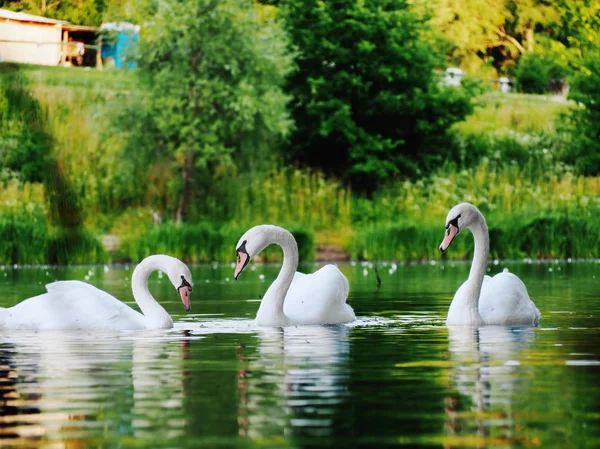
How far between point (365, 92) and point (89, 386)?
111 ft

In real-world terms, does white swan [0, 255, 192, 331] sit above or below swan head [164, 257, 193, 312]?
below

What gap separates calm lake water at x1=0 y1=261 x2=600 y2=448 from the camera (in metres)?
6.10

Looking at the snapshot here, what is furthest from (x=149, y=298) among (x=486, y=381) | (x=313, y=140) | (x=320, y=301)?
(x=313, y=140)

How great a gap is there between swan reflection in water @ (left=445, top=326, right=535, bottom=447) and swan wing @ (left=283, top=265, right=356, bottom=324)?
1.30 metres

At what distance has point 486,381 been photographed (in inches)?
327

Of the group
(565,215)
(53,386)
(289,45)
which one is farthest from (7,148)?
(289,45)

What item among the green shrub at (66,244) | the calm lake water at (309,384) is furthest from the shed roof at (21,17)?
the calm lake water at (309,384)

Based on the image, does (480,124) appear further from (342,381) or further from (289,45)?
(342,381)

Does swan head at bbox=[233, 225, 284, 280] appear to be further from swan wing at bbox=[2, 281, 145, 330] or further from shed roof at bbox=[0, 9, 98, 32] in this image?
shed roof at bbox=[0, 9, 98, 32]

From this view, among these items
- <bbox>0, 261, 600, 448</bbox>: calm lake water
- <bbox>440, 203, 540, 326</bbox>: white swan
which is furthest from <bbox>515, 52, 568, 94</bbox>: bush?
<bbox>440, 203, 540, 326</bbox>: white swan

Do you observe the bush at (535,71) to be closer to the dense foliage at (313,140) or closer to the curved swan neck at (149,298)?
the dense foliage at (313,140)

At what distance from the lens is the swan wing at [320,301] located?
13930 mm

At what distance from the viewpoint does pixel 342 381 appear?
8.36m

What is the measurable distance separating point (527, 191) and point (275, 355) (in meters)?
30.6
